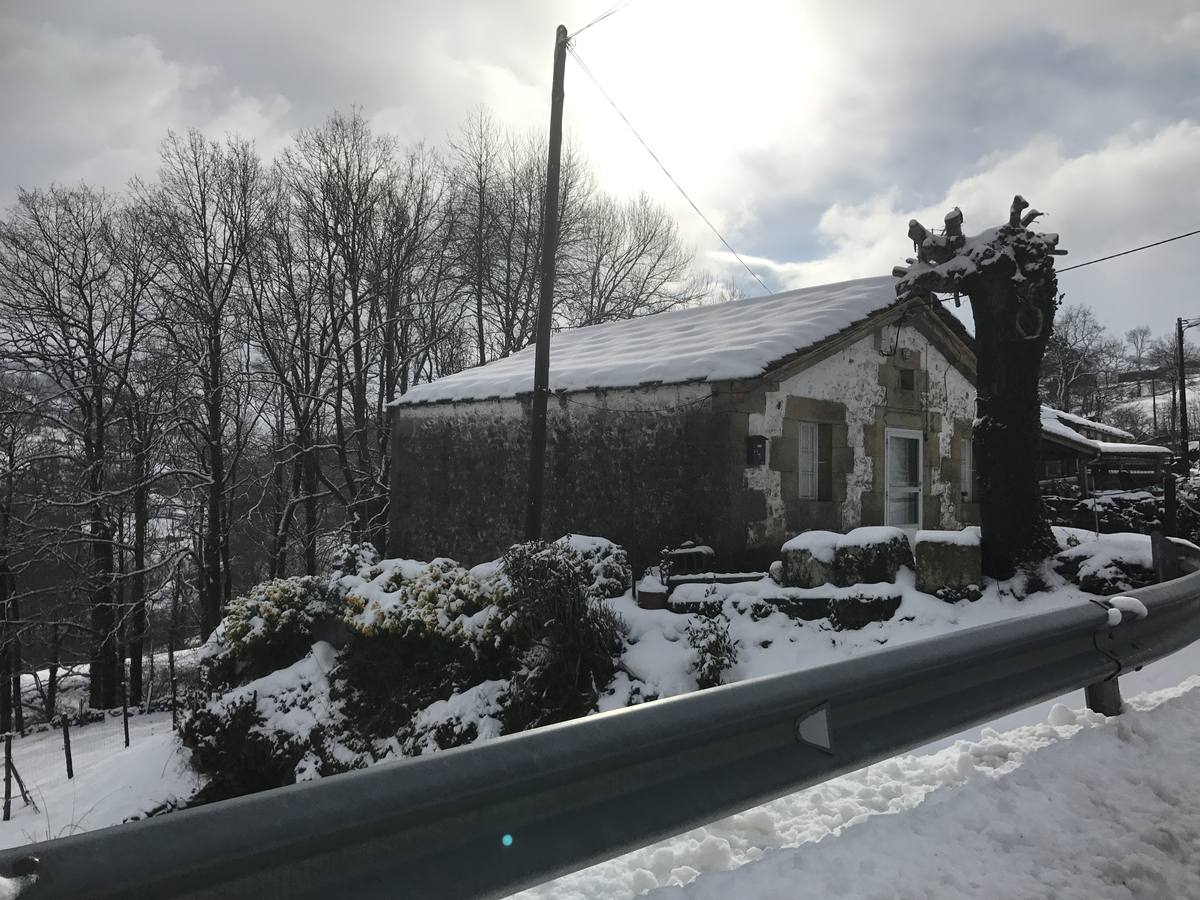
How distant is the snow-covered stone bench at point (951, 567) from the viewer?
8.25m

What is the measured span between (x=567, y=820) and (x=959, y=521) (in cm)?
1488

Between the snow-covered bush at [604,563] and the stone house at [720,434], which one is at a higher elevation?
the stone house at [720,434]

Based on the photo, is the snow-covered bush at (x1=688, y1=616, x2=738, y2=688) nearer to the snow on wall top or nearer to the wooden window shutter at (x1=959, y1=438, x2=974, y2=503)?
the snow on wall top

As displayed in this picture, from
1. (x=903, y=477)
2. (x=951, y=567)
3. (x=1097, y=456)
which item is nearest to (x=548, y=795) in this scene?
(x=951, y=567)

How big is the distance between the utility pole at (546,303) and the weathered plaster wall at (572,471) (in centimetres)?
74

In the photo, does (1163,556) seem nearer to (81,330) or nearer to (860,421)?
(860,421)

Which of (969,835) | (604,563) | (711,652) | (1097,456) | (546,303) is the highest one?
(546,303)

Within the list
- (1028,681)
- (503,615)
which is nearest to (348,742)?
(503,615)

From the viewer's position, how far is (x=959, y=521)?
15.0 m

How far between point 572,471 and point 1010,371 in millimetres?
6440

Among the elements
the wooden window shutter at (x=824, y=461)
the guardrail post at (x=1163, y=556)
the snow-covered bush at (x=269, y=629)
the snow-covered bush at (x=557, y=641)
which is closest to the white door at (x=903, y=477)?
the wooden window shutter at (x=824, y=461)

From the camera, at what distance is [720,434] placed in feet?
35.2

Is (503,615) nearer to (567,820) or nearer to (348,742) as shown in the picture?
(348,742)

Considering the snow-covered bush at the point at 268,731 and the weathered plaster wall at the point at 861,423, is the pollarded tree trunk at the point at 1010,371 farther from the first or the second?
the snow-covered bush at the point at 268,731
